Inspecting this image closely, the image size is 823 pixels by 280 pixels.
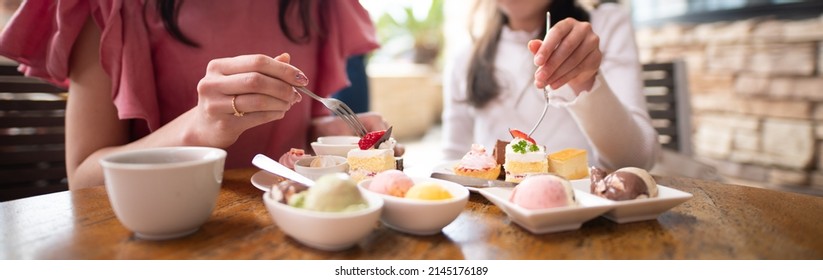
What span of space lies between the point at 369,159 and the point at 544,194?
35 centimetres

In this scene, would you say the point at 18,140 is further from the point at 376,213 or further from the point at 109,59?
the point at 376,213

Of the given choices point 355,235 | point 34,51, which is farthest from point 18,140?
point 355,235

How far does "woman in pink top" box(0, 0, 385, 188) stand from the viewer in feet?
2.49

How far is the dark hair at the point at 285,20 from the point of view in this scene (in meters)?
1.09

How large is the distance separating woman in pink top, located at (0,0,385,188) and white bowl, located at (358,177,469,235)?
0.26 m

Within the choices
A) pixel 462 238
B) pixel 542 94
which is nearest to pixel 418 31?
pixel 542 94

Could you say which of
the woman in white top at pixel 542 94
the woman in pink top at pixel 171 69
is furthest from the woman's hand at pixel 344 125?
the woman in white top at pixel 542 94

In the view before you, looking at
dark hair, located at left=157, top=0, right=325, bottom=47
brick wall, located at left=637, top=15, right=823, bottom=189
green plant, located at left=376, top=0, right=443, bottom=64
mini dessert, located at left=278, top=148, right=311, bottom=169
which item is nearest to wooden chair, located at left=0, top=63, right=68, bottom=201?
dark hair, located at left=157, top=0, right=325, bottom=47

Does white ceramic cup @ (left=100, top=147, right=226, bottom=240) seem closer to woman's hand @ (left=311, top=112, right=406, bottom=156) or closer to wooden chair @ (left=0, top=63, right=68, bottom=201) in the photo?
woman's hand @ (left=311, top=112, right=406, bottom=156)

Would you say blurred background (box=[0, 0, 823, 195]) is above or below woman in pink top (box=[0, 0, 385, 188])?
below

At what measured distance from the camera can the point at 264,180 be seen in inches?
33.5

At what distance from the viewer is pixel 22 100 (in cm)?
136

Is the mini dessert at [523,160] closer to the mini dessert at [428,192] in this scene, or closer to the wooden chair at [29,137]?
the mini dessert at [428,192]
